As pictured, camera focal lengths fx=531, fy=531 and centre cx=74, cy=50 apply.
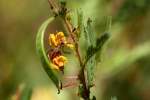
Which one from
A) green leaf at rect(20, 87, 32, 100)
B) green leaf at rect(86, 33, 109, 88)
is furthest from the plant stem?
green leaf at rect(20, 87, 32, 100)

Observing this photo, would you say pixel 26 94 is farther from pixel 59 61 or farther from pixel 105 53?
pixel 105 53

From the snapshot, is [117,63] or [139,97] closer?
[117,63]

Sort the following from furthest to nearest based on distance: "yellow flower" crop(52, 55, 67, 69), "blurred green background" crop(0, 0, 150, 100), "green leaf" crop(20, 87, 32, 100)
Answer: "blurred green background" crop(0, 0, 150, 100) → "green leaf" crop(20, 87, 32, 100) → "yellow flower" crop(52, 55, 67, 69)

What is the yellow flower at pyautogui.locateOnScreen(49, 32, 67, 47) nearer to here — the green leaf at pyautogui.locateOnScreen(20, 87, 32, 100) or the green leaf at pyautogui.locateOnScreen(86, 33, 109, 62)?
the green leaf at pyautogui.locateOnScreen(86, 33, 109, 62)

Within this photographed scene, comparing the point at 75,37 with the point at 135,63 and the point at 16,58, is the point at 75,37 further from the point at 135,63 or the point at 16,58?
the point at 16,58

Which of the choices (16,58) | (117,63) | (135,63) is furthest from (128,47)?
(16,58)

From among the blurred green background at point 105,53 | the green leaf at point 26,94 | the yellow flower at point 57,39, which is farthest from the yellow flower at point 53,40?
the blurred green background at point 105,53

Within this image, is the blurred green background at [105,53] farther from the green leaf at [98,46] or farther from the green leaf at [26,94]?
the green leaf at [98,46]

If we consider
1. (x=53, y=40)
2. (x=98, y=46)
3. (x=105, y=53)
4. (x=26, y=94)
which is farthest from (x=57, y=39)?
(x=105, y=53)
